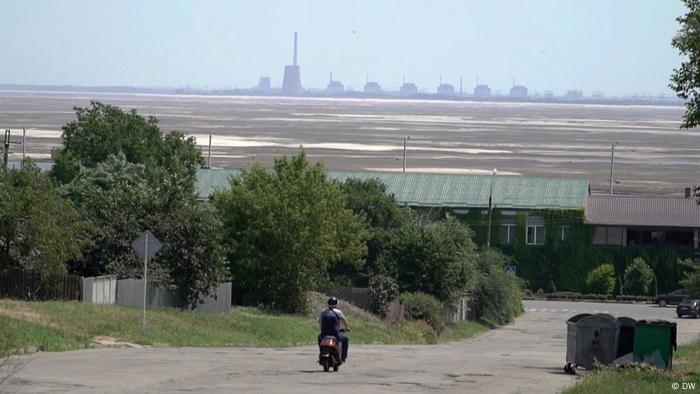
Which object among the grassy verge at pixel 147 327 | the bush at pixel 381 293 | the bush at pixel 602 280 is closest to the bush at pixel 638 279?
the bush at pixel 602 280

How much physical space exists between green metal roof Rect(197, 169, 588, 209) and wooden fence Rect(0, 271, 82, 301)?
124 feet

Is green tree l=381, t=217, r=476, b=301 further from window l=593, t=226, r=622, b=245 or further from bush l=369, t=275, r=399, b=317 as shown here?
window l=593, t=226, r=622, b=245

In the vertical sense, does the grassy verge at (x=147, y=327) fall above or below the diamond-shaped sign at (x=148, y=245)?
below

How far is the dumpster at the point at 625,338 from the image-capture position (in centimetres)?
2638

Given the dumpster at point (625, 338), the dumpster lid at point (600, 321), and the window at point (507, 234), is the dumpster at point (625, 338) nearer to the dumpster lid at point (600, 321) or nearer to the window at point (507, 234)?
the dumpster lid at point (600, 321)

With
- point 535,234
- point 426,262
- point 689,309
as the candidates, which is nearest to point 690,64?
point 426,262

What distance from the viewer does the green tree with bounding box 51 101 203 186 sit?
6269 cm

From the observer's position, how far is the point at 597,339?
26578 mm

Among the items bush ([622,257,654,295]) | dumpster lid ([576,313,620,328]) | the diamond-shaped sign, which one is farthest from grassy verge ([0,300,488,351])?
bush ([622,257,654,295])

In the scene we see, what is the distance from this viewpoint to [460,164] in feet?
397

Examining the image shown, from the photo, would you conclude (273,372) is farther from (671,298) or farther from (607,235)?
(607,235)

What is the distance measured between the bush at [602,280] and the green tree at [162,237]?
36.0m

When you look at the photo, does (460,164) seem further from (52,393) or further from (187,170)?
(52,393)

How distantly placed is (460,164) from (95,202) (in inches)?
3141
